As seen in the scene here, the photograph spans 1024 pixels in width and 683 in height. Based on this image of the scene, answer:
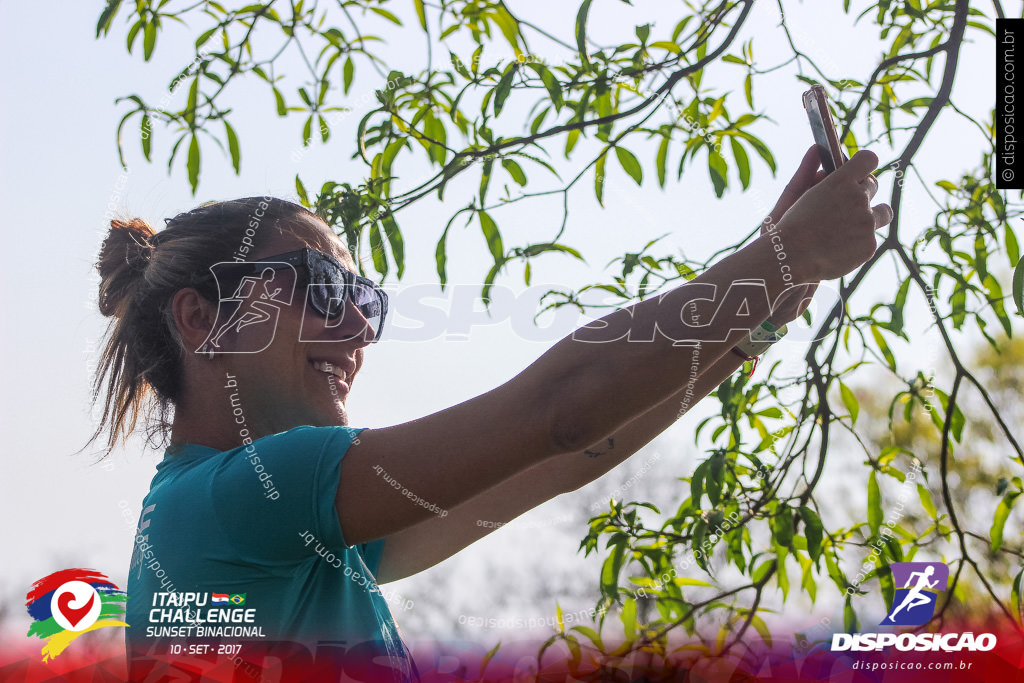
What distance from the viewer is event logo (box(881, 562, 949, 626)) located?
3.69ft

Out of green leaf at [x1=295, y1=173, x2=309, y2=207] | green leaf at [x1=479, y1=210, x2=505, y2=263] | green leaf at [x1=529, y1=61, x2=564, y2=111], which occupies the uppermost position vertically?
green leaf at [x1=529, y1=61, x2=564, y2=111]

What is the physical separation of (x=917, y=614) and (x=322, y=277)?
991 mm

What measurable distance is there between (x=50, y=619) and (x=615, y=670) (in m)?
0.83

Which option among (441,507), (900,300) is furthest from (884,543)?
(441,507)

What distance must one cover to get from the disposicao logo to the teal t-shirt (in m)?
0.72

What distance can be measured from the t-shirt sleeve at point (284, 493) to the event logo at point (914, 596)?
86 cm

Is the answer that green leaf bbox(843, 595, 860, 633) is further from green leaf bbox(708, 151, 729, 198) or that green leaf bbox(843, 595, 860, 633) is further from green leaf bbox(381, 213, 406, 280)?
green leaf bbox(381, 213, 406, 280)

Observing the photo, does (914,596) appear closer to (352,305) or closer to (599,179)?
(599,179)

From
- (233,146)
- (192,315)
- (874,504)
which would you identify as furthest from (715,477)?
(233,146)

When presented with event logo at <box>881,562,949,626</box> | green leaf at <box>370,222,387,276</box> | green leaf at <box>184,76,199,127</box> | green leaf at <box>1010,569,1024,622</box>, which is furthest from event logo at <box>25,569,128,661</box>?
green leaf at <box>1010,569,1024,622</box>

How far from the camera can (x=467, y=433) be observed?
64 centimetres

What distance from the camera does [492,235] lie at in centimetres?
103

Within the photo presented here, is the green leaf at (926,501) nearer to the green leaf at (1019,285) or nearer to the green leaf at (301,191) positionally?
the green leaf at (1019,285)

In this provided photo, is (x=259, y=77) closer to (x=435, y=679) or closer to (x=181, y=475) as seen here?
(x=181, y=475)
